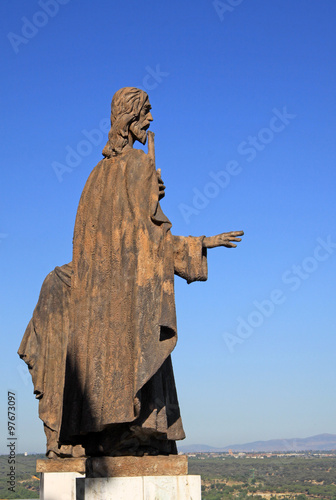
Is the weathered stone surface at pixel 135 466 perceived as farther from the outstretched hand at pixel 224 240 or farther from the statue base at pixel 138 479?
the outstretched hand at pixel 224 240

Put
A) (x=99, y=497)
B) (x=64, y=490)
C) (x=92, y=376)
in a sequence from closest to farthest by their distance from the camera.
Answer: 1. (x=99, y=497)
2. (x=92, y=376)
3. (x=64, y=490)

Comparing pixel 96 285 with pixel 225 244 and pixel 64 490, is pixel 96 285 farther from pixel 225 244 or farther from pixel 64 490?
pixel 64 490

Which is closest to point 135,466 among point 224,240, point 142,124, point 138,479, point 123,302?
point 138,479

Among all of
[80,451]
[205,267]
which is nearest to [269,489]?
[80,451]

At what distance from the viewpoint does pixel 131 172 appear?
6.63 metres

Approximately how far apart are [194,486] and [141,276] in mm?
1757

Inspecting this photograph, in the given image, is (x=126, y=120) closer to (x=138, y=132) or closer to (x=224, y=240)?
(x=138, y=132)

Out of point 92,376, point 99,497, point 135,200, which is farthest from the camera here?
point 135,200

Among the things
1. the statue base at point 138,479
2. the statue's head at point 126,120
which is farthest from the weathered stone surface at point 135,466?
the statue's head at point 126,120

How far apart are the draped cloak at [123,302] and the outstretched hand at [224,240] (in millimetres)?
130

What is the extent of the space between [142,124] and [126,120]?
0.58ft

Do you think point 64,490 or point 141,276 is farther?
point 64,490

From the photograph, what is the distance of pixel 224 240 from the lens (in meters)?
6.63

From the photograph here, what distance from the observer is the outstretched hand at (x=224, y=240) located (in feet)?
21.7
